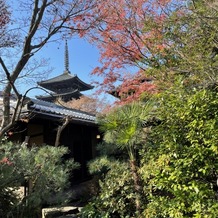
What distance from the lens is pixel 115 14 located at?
27.7 feet

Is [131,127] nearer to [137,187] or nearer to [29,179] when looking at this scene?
[137,187]

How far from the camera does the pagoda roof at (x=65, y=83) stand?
29078mm

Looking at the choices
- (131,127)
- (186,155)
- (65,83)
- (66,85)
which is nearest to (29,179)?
(131,127)

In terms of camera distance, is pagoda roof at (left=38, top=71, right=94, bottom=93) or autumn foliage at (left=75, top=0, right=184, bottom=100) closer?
autumn foliage at (left=75, top=0, right=184, bottom=100)

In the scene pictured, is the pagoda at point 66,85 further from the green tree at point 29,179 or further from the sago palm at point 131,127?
the sago palm at point 131,127

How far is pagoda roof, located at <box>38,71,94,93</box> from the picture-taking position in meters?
29.1

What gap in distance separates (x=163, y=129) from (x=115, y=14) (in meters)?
5.45

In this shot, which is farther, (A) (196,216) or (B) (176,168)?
(B) (176,168)

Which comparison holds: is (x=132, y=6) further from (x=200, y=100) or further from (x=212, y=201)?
(x=212, y=201)

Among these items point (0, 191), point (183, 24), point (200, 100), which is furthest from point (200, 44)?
point (0, 191)

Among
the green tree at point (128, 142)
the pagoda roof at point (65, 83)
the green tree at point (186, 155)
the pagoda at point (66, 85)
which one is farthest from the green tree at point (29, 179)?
the pagoda roof at point (65, 83)

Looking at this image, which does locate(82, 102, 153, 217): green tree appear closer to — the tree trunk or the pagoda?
the tree trunk

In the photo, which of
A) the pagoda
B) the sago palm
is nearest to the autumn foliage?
the sago palm

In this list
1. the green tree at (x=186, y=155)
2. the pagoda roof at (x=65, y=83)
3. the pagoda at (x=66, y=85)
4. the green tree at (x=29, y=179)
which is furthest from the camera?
the pagoda roof at (x=65, y=83)
